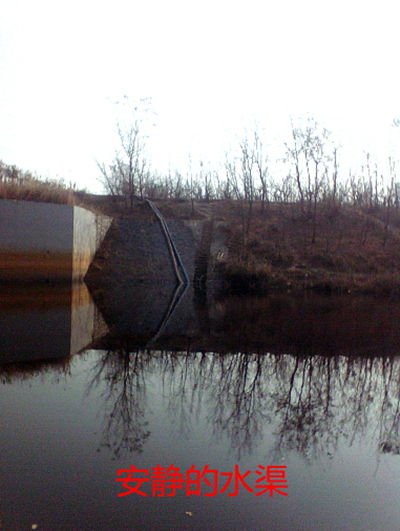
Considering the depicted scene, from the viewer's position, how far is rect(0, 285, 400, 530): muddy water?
2826 millimetres

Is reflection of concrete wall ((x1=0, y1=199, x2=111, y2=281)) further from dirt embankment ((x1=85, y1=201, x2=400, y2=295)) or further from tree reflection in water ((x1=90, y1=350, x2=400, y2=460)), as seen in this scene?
tree reflection in water ((x1=90, y1=350, x2=400, y2=460))

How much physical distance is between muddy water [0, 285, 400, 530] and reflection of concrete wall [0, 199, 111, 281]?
566 cm

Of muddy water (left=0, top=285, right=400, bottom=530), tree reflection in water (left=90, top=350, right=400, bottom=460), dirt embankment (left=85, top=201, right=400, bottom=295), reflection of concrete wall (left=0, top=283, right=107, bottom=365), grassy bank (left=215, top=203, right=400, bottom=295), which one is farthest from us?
grassy bank (left=215, top=203, right=400, bottom=295)

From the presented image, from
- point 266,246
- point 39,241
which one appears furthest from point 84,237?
point 266,246

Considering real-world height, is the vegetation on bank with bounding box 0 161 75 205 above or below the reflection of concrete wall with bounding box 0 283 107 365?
above

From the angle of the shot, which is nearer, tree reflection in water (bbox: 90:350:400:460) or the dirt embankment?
tree reflection in water (bbox: 90:350:400:460)

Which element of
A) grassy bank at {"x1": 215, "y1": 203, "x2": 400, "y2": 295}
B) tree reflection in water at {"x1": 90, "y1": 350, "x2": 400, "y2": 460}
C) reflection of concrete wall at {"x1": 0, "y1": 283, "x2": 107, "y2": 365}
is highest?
grassy bank at {"x1": 215, "y1": 203, "x2": 400, "y2": 295}

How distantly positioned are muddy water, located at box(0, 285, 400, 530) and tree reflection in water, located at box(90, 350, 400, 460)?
2 cm

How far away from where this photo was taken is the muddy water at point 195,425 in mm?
2826

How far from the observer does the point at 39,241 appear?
14531mm

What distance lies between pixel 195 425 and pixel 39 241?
1158cm

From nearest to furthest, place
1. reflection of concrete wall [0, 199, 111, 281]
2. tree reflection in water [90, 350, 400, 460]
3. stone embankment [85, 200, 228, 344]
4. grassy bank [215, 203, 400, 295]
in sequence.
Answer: tree reflection in water [90, 350, 400, 460]
stone embankment [85, 200, 228, 344]
reflection of concrete wall [0, 199, 111, 281]
grassy bank [215, 203, 400, 295]

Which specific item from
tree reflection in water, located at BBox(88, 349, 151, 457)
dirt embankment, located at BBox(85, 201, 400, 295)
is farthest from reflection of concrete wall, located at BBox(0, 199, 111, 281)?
tree reflection in water, located at BBox(88, 349, 151, 457)

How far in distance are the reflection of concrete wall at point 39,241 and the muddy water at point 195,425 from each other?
5662 millimetres
